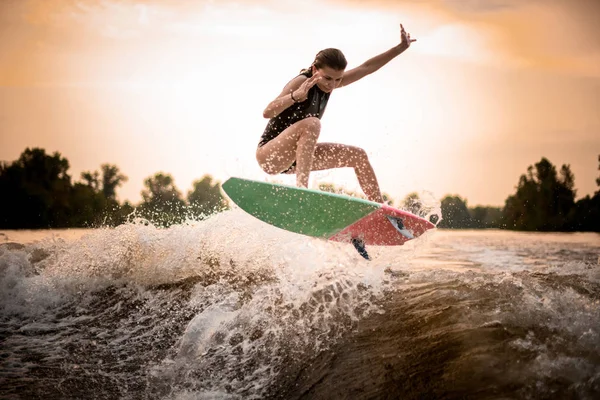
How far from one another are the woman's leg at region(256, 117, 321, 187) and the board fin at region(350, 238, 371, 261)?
70cm

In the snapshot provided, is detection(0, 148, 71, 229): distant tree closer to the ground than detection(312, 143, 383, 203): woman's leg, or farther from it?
farther from it

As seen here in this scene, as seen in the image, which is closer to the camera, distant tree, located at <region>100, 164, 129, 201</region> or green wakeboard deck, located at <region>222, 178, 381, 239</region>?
green wakeboard deck, located at <region>222, 178, 381, 239</region>

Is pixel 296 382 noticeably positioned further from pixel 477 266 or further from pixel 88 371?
pixel 477 266

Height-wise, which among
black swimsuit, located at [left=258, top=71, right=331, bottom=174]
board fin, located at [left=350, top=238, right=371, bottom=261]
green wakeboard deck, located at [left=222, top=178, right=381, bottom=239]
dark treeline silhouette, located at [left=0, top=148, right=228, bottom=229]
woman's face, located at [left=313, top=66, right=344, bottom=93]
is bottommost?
board fin, located at [left=350, top=238, right=371, bottom=261]

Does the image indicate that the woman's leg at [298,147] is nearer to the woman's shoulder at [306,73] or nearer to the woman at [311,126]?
the woman at [311,126]

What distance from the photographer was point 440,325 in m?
3.80

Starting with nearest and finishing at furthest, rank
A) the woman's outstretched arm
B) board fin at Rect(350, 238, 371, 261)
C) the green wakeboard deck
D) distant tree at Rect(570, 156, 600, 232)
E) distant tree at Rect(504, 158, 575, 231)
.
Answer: the green wakeboard deck < board fin at Rect(350, 238, 371, 261) < the woman's outstretched arm < distant tree at Rect(570, 156, 600, 232) < distant tree at Rect(504, 158, 575, 231)

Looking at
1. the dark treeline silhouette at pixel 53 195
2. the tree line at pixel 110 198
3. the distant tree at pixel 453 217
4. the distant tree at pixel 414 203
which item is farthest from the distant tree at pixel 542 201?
the distant tree at pixel 414 203

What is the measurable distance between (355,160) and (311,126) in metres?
0.65

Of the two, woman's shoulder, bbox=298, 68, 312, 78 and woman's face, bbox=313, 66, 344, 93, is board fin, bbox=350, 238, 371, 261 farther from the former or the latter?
woman's shoulder, bbox=298, 68, 312, 78

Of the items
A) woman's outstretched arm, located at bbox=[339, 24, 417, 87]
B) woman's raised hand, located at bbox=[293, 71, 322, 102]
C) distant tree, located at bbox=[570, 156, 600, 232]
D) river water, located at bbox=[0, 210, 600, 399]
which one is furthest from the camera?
distant tree, located at bbox=[570, 156, 600, 232]

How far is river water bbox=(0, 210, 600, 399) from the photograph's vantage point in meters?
3.29

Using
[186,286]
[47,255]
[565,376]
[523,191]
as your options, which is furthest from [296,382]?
[523,191]

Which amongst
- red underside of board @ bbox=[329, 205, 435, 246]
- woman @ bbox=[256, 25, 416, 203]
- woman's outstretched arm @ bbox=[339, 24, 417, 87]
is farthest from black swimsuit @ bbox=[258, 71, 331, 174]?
red underside of board @ bbox=[329, 205, 435, 246]
